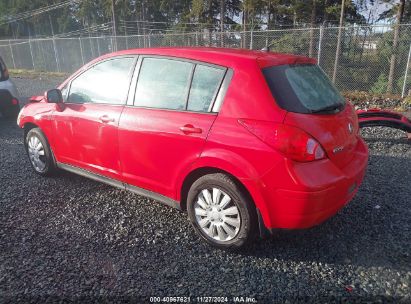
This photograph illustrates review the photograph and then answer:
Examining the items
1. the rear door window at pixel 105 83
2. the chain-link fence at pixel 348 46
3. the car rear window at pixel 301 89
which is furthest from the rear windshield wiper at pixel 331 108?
the chain-link fence at pixel 348 46

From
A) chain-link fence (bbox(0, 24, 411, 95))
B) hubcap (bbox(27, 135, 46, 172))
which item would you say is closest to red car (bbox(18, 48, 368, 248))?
hubcap (bbox(27, 135, 46, 172))

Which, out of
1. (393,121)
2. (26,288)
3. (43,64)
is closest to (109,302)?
(26,288)

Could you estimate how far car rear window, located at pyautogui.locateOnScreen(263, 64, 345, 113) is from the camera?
286 centimetres

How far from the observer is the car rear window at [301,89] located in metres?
2.86

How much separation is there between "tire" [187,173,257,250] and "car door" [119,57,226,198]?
0.88 feet

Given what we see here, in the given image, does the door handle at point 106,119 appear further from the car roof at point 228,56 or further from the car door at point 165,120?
the car roof at point 228,56

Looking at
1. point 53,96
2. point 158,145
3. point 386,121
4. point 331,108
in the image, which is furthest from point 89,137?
point 386,121

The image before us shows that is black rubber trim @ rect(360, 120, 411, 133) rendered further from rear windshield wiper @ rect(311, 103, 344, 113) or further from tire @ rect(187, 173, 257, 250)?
tire @ rect(187, 173, 257, 250)

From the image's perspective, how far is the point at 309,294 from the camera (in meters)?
2.60

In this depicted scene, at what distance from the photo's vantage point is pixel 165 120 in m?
3.30

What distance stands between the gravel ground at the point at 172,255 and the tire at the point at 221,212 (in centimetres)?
15

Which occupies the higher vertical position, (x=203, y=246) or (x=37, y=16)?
(x=37, y=16)

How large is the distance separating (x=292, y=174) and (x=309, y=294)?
89cm

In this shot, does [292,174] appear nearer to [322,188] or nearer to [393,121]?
[322,188]
